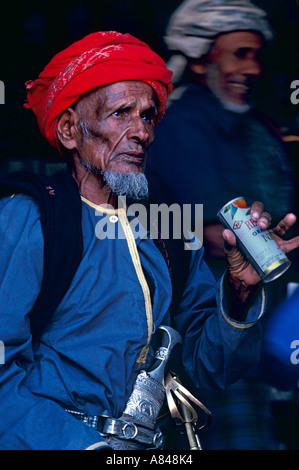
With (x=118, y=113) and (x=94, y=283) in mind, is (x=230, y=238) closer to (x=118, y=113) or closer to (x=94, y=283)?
(x=94, y=283)

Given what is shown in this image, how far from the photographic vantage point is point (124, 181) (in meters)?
1.82

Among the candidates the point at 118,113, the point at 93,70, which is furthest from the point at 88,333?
the point at 93,70

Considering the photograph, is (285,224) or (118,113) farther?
(118,113)

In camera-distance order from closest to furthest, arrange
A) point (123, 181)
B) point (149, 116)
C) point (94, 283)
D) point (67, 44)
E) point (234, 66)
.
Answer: point (94, 283) → point (123, 181) → point (149, 116) → point (67, 44) → point (234, 66)

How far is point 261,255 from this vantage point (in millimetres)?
1581

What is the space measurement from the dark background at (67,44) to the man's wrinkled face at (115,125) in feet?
1.94

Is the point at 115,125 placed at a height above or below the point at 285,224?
above

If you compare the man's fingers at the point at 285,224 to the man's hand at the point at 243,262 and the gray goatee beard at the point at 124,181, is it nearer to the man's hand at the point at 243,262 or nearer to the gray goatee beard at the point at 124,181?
the man's hand at the point at 243,262

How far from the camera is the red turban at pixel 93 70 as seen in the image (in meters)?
1.80

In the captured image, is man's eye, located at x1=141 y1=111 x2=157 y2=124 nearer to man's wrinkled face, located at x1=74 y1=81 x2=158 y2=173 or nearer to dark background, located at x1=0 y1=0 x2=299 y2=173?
man's wrinkled face, located at x1=74 y1=81 x2=158 y2=173

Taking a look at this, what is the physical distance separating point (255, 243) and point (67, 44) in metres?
1.27

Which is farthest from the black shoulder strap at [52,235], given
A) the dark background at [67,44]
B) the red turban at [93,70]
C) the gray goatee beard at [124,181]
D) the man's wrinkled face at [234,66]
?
the man's wrinkled face at [234,66]

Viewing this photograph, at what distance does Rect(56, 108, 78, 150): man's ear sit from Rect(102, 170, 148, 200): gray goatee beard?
17 centimetres
